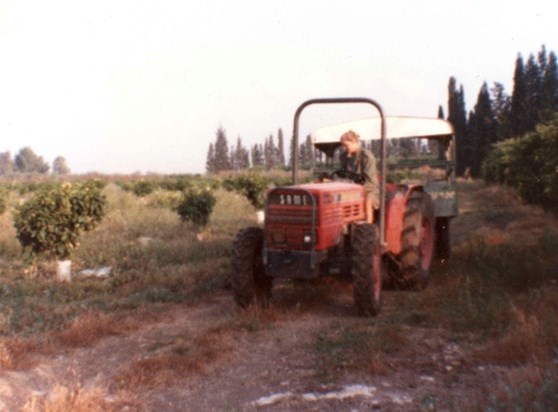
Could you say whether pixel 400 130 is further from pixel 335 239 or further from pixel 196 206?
pixel 196 206

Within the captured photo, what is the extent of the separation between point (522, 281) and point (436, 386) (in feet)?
11.1

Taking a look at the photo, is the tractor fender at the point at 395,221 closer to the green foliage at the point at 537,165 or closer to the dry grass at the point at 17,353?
the dry grass at the point at 17,353

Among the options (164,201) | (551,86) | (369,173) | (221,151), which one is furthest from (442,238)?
(221,151)

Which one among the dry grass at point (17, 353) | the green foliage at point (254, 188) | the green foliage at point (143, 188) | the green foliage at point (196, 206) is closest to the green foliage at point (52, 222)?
the dry grass at point (17, 353)

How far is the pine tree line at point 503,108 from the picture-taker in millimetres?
42312

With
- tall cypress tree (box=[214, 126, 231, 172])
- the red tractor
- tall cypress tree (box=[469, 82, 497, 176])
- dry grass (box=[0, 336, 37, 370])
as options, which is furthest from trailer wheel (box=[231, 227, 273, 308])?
tall cypress tree (box=[214, 126, 231, 172])

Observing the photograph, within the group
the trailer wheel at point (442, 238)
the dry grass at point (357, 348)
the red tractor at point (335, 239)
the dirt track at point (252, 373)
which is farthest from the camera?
the trailer wheel at point (442, 238)

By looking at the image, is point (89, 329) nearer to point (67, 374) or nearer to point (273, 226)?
point (67, 374)

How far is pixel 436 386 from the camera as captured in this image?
445 cm

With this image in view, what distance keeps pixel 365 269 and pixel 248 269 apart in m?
1.28

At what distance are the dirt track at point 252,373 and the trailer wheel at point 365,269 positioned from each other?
25 centimetres

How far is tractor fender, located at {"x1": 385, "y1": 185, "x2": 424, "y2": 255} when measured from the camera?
715 centimetres

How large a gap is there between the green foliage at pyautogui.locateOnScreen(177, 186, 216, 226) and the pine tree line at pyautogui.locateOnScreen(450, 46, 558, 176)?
27182 millimetres

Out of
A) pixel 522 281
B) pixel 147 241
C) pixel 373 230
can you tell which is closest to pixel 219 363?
pixel 373 230
